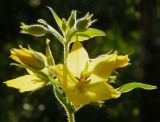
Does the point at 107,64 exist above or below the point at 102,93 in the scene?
above

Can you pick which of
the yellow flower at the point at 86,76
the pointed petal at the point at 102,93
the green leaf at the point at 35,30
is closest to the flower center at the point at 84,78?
the yellow flower at the point at 86,76

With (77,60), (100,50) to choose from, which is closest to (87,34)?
(77,60)

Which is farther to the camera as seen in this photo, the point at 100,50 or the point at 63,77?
the point at 100,50

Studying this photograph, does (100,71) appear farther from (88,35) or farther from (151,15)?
(151,15)

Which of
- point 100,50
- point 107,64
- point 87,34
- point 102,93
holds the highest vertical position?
point 100,50

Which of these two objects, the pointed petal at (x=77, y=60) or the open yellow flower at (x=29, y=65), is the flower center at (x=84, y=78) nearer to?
the pointed petal at (x=77, y=60)

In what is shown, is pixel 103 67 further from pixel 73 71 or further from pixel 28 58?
pixel 28 58
